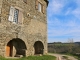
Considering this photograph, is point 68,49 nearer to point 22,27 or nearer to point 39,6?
point 39,6

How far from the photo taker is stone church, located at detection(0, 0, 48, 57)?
11594mm

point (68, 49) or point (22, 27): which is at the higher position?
point (22, 27)

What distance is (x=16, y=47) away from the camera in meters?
13.9

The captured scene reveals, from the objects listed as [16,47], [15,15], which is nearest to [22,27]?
[15,15]

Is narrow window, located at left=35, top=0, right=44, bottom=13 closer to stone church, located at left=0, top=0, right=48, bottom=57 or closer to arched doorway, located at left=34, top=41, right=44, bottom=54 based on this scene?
stone church, located at left=0, top=0, right=48, bottom=57

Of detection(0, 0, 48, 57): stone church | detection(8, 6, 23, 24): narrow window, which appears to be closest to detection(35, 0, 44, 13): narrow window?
detection(0, 0, 48, 57): stone church

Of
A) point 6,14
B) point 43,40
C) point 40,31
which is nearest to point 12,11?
A: point 6,14

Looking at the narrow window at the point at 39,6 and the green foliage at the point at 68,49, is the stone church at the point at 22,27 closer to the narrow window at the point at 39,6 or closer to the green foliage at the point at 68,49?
the narrow window at the point at 39,6

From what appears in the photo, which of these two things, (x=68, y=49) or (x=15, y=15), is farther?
(x=68, y=49)

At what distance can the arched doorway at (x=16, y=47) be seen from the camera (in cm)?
1328

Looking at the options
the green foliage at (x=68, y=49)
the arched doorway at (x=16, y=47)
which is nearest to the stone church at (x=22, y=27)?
the arched doorway at (x=16, y=47)

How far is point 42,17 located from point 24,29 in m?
4.31

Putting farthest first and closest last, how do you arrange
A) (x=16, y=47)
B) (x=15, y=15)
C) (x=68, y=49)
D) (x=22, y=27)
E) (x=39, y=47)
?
1. (x=68, y=49)
2. (x=39, y=47)
3. (x=16, y=47)
4. (x=22, y=27)
5. (x=15, y=15)

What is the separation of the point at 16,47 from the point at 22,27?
2.51 m
